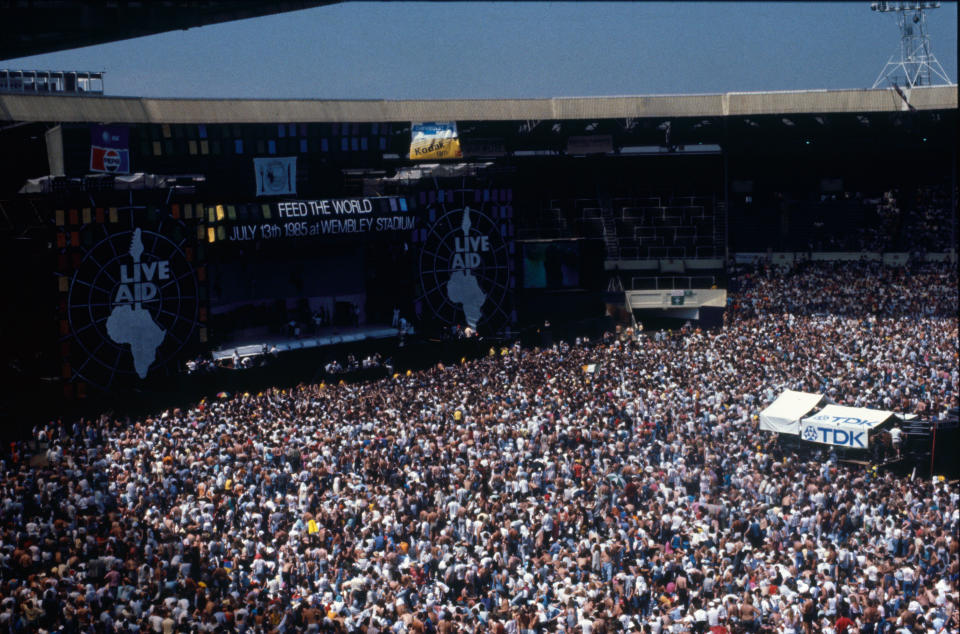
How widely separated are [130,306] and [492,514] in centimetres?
1427

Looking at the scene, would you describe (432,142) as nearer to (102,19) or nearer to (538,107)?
(538,107)

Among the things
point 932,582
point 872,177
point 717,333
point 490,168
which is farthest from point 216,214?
point 872,177

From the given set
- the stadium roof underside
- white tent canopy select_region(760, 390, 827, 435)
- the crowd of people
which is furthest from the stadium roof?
the stadium roof underside

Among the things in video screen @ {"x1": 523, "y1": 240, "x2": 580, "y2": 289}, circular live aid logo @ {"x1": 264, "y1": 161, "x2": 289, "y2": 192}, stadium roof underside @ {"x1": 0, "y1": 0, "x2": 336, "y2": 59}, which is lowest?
video screen @ {"x1": 523, "y1": 240, "x2": 580, "y2": 289}

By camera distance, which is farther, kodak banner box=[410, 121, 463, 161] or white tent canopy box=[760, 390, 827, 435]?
kodak banner box=[410, 121, 463, 161]

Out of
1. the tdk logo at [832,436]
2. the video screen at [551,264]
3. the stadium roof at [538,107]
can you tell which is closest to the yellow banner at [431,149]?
the stadium roof at [538,107]

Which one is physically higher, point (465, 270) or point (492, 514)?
point (465, 270)

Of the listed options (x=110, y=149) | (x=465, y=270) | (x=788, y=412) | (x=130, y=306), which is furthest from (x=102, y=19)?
(x=465, y=270)

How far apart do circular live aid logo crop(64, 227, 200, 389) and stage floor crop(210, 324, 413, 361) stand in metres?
1.51

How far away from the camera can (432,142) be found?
3675 centimetres

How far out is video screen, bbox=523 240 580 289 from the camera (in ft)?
131

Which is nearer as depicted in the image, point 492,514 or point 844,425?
point 492,514

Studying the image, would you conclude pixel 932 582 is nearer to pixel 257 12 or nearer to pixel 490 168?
pixel 257 12

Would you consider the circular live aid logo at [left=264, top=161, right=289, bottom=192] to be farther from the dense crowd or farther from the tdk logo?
the dense crowd
